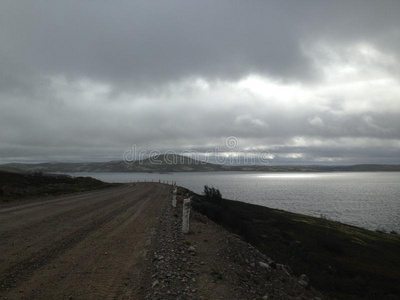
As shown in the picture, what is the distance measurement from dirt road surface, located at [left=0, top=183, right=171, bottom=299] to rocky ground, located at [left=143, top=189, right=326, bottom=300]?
571 millimetres

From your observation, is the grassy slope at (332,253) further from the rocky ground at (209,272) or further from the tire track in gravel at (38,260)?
Answer: the tire track in gravel at (38,260)

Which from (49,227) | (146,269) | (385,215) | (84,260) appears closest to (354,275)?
(146,269)

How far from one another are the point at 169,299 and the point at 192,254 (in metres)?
3.77

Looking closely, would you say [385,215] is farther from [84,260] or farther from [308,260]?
[84,260]

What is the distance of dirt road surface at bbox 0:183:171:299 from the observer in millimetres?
6637

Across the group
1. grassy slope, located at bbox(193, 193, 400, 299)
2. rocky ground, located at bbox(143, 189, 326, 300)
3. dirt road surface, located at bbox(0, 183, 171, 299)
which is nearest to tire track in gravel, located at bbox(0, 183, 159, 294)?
dirt road surface, located at bbox(0, 183, 171, 299)

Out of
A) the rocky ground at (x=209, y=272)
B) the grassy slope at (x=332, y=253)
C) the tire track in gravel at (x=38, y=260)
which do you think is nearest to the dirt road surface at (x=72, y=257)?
the tire track in gravel at (x=38, y=260)

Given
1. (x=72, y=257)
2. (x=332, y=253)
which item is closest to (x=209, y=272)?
(x=72, y=257)

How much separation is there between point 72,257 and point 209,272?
15.8 ft

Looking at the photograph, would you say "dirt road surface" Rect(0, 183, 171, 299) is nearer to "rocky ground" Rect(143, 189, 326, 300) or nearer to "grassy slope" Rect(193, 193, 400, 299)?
"rocky ground" Rect(143, 189, 326, 300)

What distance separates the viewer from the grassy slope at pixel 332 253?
15586 mm

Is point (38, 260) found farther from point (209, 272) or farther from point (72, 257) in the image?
point (209, 272)

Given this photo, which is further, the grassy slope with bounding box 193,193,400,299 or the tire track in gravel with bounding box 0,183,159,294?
the grassy slope with bounding box 193,193,400,299

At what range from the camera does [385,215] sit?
56281mm
